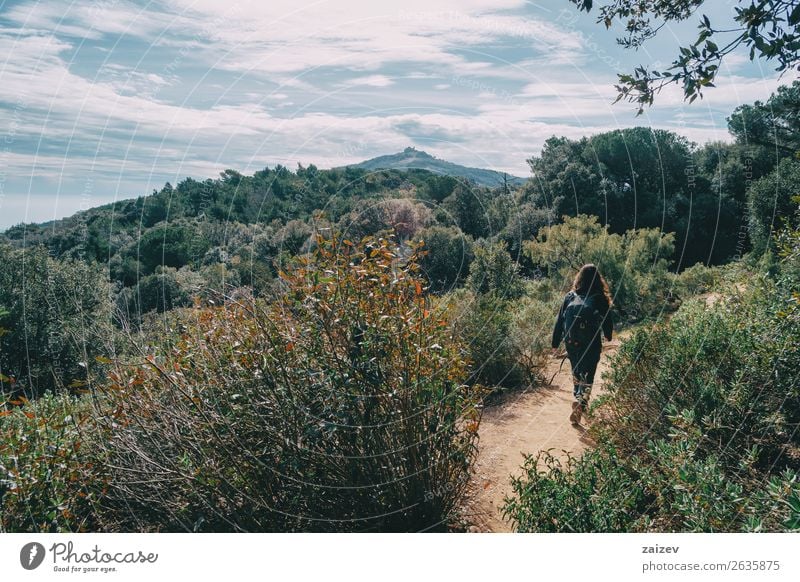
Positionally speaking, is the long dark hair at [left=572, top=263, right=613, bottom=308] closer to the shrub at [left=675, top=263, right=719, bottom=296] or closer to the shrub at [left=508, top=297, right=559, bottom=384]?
→ the shrub at [left=508, top=297, right=559, bottom=384]

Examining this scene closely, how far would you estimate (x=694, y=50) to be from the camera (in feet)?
11.0

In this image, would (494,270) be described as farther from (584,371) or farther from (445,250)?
(584,371)

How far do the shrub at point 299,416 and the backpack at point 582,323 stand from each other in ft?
9.65

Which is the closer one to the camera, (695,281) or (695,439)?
(695,439)

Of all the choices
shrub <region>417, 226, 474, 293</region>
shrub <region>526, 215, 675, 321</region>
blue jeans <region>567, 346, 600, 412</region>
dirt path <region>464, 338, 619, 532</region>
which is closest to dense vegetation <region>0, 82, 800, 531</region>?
dirt path <region>464, 338, 619, 532</region>

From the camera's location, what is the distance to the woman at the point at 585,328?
5789 mm

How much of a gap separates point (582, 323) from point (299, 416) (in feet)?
13.0

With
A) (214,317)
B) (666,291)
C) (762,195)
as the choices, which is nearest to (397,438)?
(214,317)

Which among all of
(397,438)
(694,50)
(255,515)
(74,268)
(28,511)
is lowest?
(74,268)

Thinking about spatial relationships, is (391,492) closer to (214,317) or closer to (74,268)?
(214,317)

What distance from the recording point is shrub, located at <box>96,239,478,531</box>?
309cm

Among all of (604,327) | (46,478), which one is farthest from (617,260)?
(46,478)

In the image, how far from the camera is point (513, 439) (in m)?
5.82

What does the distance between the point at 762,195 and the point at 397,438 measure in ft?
70.2
